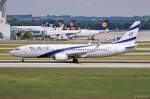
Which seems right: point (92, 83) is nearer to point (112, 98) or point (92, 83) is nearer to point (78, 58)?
point (112, 98)

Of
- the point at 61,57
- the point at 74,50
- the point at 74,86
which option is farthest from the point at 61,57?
the point at 74,86

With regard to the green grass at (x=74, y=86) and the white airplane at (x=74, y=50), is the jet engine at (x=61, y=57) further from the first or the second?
the green grass at (x=74, y=86)

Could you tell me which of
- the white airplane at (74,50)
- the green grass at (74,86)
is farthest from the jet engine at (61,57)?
the green grass at (74,86)

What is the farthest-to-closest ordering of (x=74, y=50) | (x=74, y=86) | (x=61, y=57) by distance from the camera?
(x=74, y=50) → (x=61, y=57) → (x=74, y=86)

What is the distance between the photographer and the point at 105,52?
2931 inches

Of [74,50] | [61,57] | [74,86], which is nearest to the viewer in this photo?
[74,86]

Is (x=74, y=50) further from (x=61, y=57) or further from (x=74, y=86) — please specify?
(x=74, y=86)

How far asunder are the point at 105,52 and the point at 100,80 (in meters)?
28.7

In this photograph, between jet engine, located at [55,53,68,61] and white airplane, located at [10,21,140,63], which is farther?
white airplane, located at [10,21,140,63]

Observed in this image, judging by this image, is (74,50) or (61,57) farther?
(74,50)

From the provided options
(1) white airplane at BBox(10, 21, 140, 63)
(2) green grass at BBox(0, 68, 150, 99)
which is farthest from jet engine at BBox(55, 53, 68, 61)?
(2) green grass at BBox(0, 68, 150, 99)

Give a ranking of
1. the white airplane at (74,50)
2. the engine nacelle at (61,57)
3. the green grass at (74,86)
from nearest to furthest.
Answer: the green grass at (74,86), the engine nacelle at (61,57), the white airplane at (74,50)

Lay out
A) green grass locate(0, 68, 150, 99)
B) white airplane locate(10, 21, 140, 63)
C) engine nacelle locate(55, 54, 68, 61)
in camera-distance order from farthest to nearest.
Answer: white airplane locate(10, 21, 140, 63), engine nacelle locate(55, 54, 68, 61), green grass locate(0, 68, 150, 99)

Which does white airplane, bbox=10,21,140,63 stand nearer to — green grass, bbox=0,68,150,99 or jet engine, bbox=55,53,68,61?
jet engine, bbox=55,53,68,61
